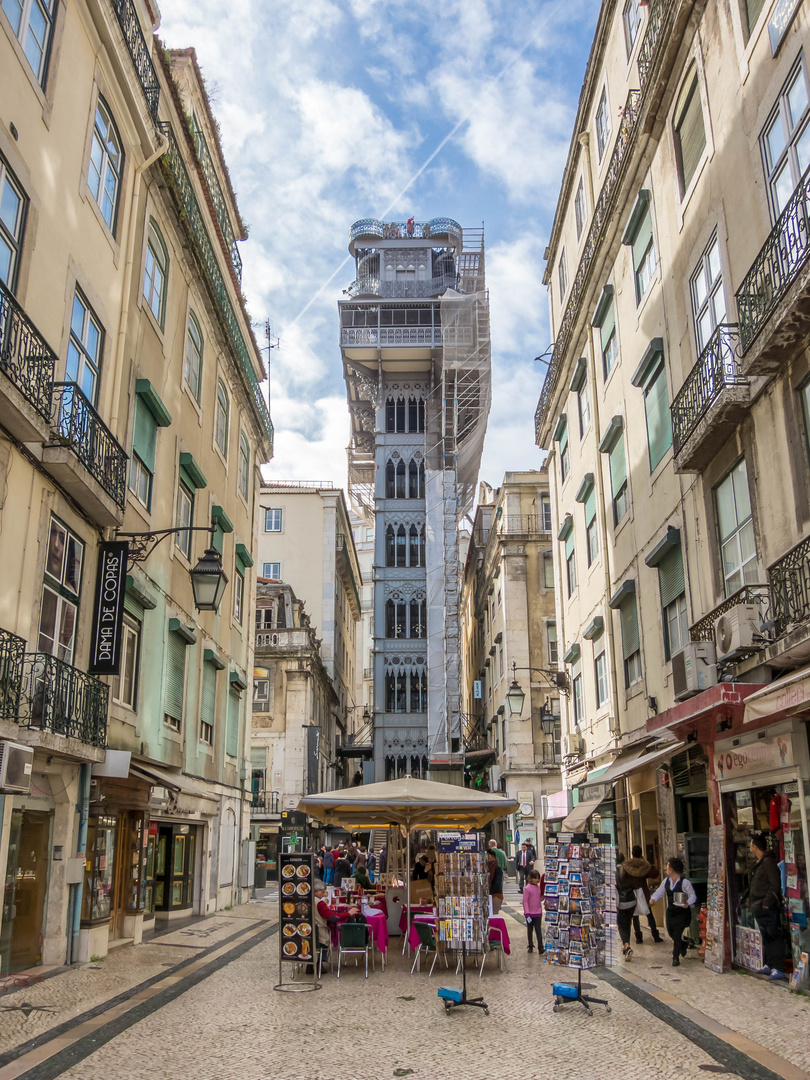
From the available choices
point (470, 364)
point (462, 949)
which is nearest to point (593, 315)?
point (462, 949)

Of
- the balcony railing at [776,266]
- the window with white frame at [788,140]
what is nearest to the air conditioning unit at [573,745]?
the balcony railing at [776,266]

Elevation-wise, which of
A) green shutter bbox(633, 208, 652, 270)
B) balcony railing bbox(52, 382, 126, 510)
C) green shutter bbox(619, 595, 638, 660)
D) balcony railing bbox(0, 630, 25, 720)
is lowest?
balcony railing bbox(0, 630, 25, 720)

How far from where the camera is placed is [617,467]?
18.6 meters

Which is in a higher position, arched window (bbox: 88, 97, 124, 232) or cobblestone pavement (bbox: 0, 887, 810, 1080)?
arched window (bbox: 88, 97, 124, 232)

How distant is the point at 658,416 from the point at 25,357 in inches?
401

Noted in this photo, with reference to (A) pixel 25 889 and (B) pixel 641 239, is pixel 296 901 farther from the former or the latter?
(B) pixel 641 239

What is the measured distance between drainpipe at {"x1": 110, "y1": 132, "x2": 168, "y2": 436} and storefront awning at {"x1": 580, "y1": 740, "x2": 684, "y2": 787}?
952cm

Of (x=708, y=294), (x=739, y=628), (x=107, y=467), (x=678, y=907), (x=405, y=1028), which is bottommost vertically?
(x=405, y=1028)

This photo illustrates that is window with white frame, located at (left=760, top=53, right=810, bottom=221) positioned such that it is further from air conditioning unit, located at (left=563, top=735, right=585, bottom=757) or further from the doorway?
air conditioning unit, located at (left=563, top=735, right=585, bottom=757)

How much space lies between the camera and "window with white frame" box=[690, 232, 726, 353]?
1267 cm

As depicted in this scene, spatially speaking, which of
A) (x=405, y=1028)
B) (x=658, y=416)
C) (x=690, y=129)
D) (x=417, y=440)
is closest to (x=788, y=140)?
(x=690, y=129)

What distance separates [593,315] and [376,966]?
14.3m

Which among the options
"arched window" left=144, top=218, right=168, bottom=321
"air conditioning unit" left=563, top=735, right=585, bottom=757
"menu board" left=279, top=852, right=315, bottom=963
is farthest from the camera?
"air conditioning unit" left=563, top=735, right=585, bottom=757

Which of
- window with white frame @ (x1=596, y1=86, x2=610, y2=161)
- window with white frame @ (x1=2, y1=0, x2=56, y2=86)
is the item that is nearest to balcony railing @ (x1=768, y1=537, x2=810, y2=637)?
window with white frame @ (x1=2, y1=0, x2=56, y2=86)
